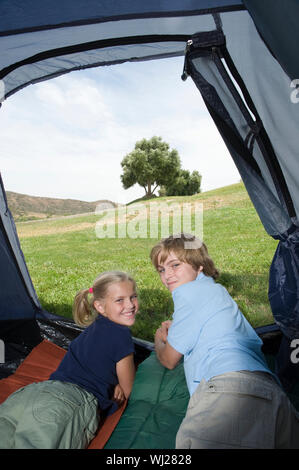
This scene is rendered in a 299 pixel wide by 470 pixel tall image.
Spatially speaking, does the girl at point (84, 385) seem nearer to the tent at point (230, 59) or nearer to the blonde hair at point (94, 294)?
the blonde hair at point (94, 294)

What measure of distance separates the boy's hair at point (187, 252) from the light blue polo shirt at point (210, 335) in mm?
172

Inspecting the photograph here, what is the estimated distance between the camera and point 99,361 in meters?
1.74

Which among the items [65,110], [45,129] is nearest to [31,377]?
[65,110]

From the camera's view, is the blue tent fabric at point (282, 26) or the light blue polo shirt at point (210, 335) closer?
the blue tent fabric at point (282, 26)

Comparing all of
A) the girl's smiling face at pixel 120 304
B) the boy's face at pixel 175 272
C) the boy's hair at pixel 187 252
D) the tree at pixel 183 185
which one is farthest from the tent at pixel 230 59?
the tree at pixel 183 185

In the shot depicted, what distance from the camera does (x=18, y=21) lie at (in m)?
1.88

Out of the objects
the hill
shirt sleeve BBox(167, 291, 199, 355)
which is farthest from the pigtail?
the hill

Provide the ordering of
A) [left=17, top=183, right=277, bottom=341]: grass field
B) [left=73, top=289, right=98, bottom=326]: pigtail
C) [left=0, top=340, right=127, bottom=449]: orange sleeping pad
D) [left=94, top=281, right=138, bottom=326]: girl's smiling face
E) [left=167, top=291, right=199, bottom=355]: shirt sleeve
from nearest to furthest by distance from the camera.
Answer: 1. [left=167, top=291, right=199, bottom=355]: shirt sleeve
2. [left=0, top=340, right=127, bottom=449]: orange sleeping pad
3. [left=94, top=281, right=138, bottom=326]: girl's smiling face
4. [left=73, top=289, right=98, bottom=326]: pigtail
5. [left=17, top=183, right=277, bottom=341]: grass field

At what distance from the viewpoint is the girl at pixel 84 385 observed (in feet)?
4.51

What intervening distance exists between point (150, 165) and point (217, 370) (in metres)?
23.1

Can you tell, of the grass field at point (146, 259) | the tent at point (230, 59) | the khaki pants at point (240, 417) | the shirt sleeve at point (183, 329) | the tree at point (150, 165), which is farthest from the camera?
the tree at point (150, 165)

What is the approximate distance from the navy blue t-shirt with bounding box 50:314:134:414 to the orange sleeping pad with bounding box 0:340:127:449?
93mm

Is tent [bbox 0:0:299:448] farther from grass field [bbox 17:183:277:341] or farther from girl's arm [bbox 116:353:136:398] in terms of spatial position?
grass field [bbox 17:183:277:341]

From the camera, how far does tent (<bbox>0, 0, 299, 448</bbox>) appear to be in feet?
5.26
